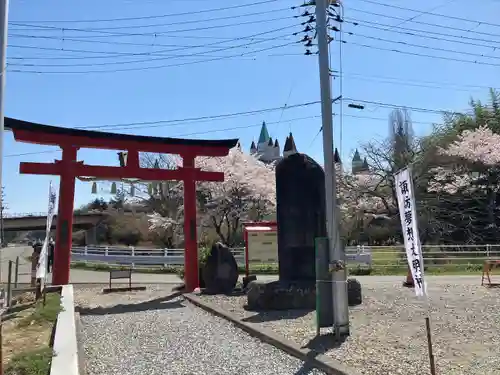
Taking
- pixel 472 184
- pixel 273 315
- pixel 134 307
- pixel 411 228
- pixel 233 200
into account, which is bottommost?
pixel 134 307

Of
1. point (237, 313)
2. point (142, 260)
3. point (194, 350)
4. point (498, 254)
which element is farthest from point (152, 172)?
point (498, 254)

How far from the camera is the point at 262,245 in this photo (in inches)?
621

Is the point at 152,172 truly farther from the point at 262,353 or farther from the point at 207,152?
the point at 262,353

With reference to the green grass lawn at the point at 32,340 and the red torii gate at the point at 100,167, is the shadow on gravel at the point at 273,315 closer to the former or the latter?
the green grass lawn at the point at 32,340

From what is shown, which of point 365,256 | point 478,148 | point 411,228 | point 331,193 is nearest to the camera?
point 411,228

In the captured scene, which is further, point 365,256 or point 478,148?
point 478,148

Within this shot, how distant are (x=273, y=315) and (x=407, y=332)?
2.97m

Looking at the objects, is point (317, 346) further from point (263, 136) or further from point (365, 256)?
point (263, 136)

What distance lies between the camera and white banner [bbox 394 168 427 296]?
5.45 metres

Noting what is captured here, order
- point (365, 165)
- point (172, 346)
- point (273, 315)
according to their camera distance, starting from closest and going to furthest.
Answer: point (172, 346) < point (273, 315) < point (365, 165)

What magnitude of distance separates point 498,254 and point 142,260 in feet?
62.3

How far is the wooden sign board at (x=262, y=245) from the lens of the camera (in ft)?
51.5

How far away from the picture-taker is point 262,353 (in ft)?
23.3

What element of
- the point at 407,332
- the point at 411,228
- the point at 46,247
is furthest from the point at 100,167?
the point at 411,228
